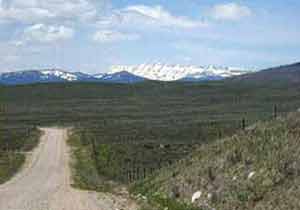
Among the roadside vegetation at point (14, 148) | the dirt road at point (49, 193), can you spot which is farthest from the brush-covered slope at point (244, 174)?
the roadside vegetation at point (14, 148)

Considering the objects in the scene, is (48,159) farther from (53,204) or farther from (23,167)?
(53,204)

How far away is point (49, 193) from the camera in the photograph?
31828mm

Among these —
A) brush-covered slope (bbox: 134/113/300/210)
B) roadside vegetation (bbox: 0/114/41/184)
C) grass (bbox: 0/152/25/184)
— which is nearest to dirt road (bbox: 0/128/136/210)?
grass (bbox: 0/152/25/184)

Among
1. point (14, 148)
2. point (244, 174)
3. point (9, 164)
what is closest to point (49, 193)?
point (244, 174)

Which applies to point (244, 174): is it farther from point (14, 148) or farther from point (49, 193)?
point (14, 148)

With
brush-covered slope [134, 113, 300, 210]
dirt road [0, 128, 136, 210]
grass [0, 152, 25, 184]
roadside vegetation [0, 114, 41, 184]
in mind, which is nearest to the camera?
brush-covered slope [134, 113, 300, 210]

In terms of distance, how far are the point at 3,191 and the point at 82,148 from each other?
31.5 metres

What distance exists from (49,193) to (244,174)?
37.9ft

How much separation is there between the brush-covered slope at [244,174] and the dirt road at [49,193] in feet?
6.66

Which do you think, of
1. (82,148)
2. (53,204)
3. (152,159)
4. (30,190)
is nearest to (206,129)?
(82,148)

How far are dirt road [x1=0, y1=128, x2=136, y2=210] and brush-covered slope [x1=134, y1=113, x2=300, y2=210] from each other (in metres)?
2.03

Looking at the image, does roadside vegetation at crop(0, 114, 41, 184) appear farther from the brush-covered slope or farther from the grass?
the brush-covered slope

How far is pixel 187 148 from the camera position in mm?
60531

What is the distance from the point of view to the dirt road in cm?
2667
